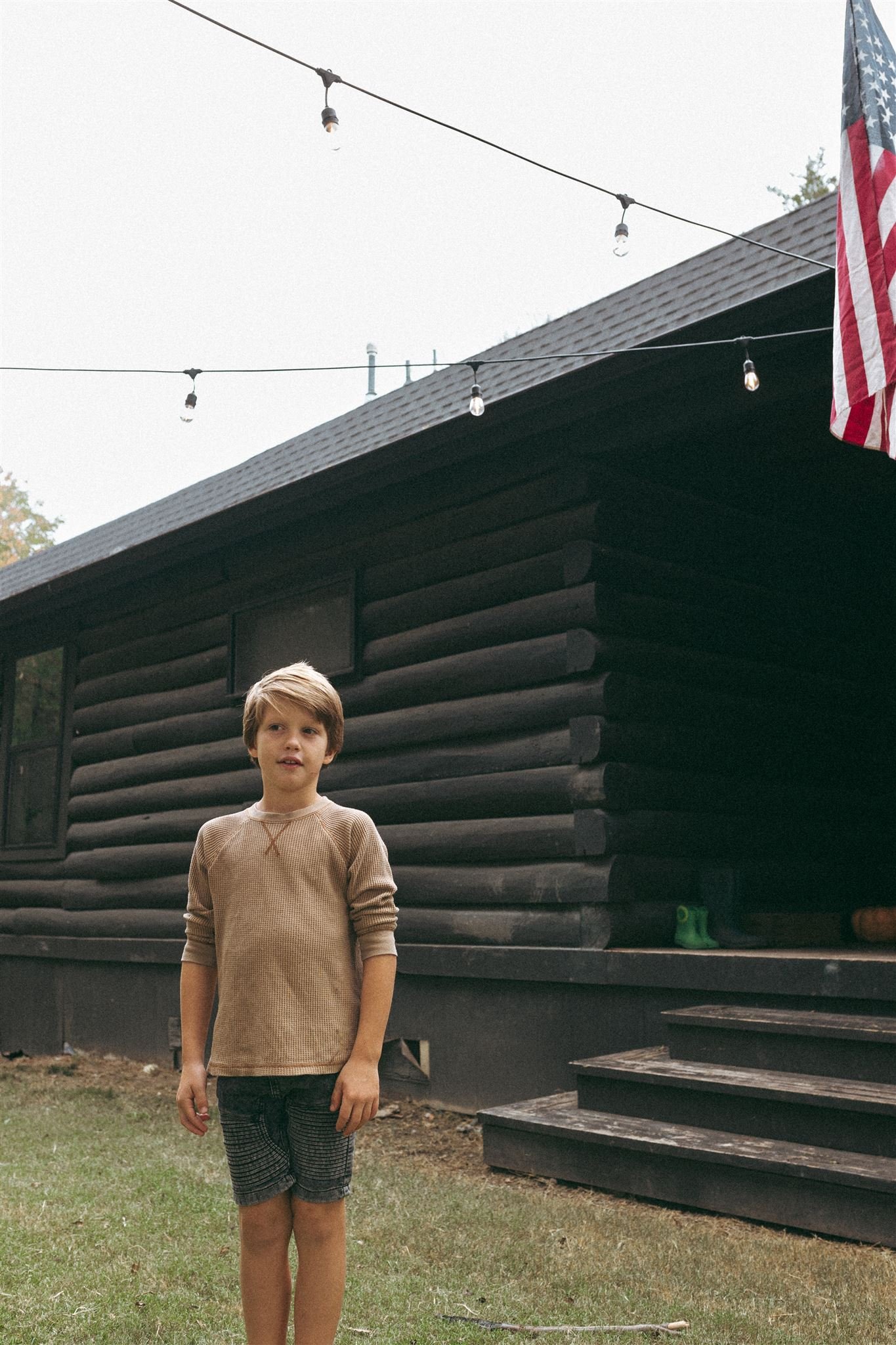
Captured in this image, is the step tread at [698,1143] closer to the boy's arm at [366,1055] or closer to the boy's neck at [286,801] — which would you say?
the boy's arm at [366,1055]

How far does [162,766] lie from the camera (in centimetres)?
910

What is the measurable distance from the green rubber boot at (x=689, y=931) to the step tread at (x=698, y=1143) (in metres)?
1.04

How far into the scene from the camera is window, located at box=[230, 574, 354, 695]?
771 cm

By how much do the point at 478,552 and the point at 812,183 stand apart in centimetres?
2305

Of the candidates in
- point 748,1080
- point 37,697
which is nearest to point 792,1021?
point 748,1080

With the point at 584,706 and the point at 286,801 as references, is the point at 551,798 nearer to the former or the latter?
the point at 584,706

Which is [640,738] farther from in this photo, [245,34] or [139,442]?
[139,442]

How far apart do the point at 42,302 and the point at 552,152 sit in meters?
124

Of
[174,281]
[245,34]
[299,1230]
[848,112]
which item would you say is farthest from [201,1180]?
[174,281]

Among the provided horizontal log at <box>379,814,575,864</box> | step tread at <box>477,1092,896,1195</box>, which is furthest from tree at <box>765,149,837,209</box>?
step tread at <box>477,1092,896,1195</box>

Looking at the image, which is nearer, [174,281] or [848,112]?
[848,112]

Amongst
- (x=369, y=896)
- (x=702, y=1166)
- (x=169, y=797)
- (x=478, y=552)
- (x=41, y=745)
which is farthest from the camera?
(x=41, y=745)

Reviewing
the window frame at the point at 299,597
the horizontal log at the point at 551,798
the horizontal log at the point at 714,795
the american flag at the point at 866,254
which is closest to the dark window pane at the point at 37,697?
the horizontal log at the point at 551,798

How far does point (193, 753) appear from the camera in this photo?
28.9 feet
